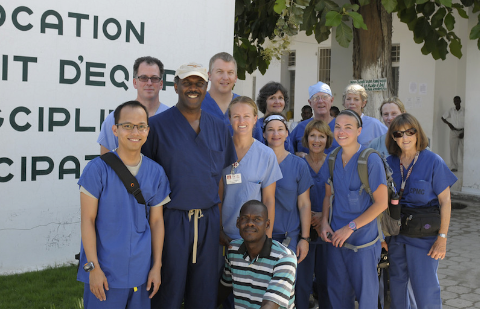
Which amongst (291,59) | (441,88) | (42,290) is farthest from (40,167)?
(291,59)

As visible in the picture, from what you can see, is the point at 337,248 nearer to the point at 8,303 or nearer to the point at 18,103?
the point at 8,303

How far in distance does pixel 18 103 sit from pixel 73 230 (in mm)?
1351

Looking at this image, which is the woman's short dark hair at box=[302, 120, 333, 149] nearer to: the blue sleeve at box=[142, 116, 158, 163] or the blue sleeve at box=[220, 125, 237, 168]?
the blue sleeve at box=[220, 125, 237, 168]

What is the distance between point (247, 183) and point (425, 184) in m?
1.29

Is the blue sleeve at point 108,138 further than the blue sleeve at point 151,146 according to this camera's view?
Yes

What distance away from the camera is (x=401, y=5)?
647cm

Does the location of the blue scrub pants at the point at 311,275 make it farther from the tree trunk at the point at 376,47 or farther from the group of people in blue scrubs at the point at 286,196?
the tree trunk at the point at 376,47

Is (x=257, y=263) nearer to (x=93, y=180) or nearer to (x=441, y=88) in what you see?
(x=93, y=180)

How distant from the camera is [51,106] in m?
4.67

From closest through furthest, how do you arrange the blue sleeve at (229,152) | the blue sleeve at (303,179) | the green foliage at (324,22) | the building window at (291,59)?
the blue sleeve at (229,152) < the blue sleeve at (303,179) < the green foliage at (324,22) < the building window at (291,59)

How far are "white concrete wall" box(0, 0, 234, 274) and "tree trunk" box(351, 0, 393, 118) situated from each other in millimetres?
3410

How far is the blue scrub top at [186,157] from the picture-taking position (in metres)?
2.89

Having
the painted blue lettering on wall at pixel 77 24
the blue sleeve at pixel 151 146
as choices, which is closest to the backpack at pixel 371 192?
the blue sleeve at pixel 151 146

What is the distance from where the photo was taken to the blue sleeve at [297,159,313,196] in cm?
360
